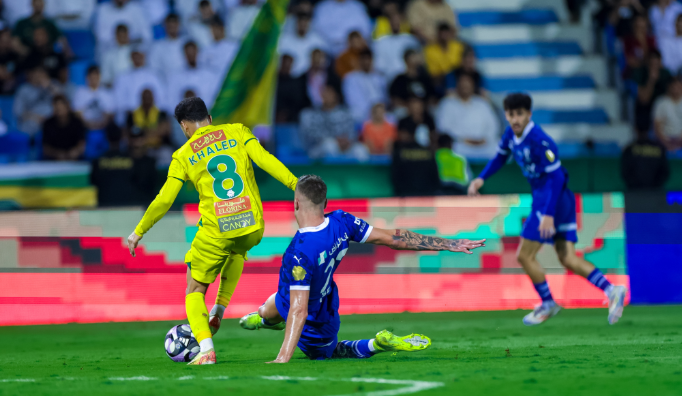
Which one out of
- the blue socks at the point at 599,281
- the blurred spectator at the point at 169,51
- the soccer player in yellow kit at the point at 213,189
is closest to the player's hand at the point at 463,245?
the soccer player in yellow kit at the point at 213,189

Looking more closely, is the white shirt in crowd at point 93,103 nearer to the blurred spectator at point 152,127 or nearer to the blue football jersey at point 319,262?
the blurred spectator at point 152,127

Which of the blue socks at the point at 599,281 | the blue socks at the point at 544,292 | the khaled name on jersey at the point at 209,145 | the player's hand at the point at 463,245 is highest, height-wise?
the khaled name on jersey at the point at 209,145

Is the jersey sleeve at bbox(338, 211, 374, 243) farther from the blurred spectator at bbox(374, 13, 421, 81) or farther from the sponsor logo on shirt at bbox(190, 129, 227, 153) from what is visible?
the blurred spectator at bbox(374, 13, 421, 81)

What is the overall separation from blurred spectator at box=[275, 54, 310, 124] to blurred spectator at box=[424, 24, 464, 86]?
7.58ft

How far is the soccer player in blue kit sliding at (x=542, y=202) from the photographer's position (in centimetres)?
764

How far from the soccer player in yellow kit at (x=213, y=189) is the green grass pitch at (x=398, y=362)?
61 cm

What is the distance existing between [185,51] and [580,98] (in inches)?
268

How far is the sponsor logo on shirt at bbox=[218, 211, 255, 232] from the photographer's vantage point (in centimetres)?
591

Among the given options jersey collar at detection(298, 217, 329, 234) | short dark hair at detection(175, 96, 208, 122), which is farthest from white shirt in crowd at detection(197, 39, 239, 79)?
jersey collar at detection(298, 217, 329, 234)

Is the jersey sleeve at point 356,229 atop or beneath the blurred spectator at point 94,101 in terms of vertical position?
atop

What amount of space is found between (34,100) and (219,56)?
296cm

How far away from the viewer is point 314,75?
13641 mm

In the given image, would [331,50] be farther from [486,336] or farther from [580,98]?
[486,336]

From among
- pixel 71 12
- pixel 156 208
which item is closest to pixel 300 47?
pixel 71 12
